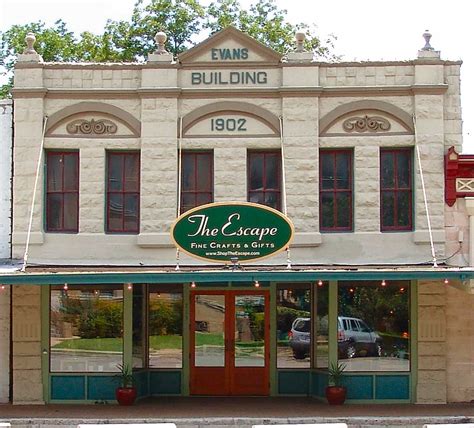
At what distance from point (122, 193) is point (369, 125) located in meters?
5.49

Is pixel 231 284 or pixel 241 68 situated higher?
pixel 241 68

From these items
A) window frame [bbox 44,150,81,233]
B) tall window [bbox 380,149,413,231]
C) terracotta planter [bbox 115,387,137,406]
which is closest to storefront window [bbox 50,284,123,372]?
terracotta planter [bbox 115,387,137,406]

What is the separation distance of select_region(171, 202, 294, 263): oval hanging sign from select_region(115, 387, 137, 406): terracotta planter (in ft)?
11.2

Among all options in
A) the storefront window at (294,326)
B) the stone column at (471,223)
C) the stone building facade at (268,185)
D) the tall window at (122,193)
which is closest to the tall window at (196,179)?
the stone building facade at (268,185)

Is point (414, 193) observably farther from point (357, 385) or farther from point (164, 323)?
point (164, 323)

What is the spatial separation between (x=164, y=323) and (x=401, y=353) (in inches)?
201

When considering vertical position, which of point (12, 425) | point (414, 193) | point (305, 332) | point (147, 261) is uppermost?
point (414, 193)

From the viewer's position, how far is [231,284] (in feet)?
68.1

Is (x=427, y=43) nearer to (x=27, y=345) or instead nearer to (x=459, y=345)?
(x=459, y=345)

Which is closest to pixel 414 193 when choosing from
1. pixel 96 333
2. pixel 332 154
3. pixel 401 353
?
pixel 332 154

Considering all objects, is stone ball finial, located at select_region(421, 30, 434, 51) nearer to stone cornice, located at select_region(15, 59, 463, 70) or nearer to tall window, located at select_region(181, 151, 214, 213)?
stone cornice, located at select_region(15, 59, 463, 70)

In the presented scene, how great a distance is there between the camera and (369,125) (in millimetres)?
20297

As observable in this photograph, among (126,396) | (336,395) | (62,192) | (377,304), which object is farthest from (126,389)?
(377,304)

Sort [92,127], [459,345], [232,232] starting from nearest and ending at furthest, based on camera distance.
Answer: [232,232]
[459,345]
[92,127]
